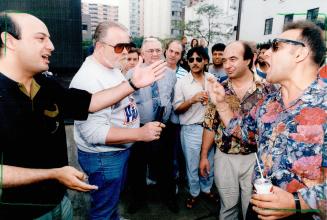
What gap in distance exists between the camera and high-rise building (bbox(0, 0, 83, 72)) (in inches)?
152

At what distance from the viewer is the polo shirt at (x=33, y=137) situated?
1.49 metres

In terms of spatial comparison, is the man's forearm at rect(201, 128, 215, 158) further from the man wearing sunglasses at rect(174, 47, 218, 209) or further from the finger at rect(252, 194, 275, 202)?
the finger at rect(252, 194, 275, 202)

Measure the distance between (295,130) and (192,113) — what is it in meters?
2.17

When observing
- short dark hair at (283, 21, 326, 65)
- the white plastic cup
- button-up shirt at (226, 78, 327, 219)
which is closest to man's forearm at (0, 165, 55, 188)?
the white plastic cup

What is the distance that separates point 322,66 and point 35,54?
1.94 m

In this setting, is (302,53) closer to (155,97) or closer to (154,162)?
(155,97)

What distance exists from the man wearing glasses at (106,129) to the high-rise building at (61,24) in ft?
6.18

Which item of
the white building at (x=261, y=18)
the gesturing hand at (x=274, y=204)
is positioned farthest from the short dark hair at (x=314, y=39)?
the white building at (x=261, y=18)

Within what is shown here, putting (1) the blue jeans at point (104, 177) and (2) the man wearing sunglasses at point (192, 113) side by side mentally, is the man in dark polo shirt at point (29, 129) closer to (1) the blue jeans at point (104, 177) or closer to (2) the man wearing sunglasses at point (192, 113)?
(1) the blue jeans at point (104, 177)

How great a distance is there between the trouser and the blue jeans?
3.50 feet

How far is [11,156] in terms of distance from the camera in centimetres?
149

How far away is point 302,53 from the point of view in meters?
1.68

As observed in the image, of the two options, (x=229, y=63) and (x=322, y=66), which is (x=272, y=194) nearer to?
(x=322, y=66)

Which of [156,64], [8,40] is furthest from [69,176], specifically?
[156,64]
